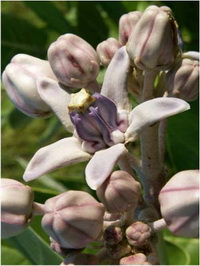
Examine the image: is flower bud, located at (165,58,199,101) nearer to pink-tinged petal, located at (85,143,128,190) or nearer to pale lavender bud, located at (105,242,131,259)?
pink-tinged petal, located at (85,143,128,190)

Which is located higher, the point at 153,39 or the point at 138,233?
the point at 153,39

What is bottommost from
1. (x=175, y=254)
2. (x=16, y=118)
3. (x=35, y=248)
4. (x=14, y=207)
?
(x=175, y=254)

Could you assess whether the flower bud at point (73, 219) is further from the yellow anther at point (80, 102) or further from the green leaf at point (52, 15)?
the green leaf at point (52, 15)

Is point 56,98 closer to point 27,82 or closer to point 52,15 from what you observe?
point 27,82

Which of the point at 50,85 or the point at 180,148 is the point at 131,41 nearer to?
the point at 50,85

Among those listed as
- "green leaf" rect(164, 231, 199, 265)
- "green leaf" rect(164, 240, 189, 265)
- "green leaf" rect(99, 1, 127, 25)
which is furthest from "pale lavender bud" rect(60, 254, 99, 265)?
"green leaf" rect(99, 1, 127, 25)

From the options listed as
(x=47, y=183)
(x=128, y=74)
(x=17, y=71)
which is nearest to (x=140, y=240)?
(x=128, y=74)

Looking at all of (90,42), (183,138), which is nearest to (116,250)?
(183,138)
